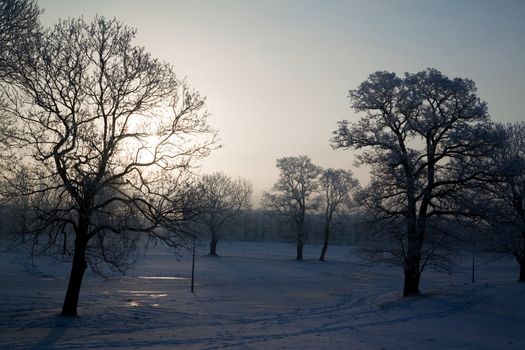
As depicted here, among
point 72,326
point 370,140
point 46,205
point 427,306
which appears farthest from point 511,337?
point 46,205

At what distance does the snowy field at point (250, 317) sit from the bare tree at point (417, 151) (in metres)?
4.04

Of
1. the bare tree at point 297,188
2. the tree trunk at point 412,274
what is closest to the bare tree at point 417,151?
the tree trunk at point 412,274

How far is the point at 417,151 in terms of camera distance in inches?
832

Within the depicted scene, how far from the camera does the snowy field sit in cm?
1230

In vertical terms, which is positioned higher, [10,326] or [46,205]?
[46,205]

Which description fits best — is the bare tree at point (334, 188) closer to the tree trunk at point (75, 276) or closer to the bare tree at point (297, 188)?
the bare tree at point (297, 188)

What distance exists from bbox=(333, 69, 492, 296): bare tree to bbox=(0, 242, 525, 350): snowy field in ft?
13.3

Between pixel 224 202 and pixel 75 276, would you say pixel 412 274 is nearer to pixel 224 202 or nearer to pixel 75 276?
pixel 75 276

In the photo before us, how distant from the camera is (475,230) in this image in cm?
2088

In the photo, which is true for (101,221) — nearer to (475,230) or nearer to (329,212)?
(475,230)

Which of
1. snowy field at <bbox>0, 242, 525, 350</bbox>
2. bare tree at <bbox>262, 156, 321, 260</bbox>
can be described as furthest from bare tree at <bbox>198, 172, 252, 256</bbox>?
snowy field at <bbox>0, 242, 525, 350</bbox>

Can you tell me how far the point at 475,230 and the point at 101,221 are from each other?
1666cm

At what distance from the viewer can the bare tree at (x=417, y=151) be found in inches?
798

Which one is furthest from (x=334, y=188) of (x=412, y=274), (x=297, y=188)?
(x=412, y=274)
